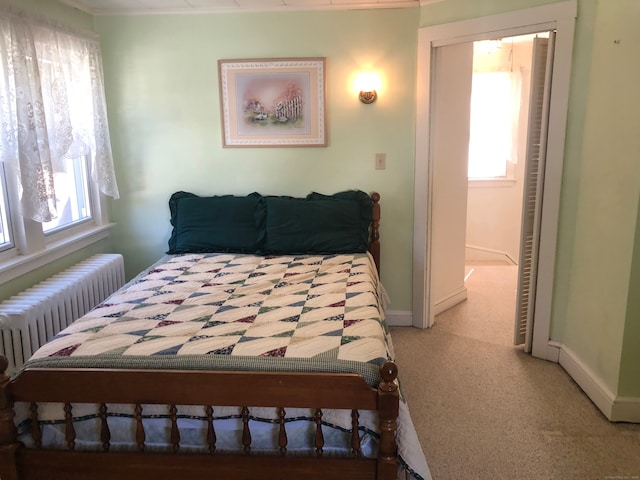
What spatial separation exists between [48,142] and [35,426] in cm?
159

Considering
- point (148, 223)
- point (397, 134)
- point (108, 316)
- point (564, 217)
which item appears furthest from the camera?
point (148, 223)

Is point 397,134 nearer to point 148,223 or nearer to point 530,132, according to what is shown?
point 530,132

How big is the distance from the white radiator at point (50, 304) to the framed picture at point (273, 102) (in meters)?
1.21

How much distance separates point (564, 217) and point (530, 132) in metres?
0.54

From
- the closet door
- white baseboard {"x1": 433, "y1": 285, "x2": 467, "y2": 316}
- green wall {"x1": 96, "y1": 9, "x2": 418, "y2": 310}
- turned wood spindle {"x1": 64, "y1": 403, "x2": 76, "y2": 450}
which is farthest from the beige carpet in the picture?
Answer: turned wood spindle {"x1": 64, "y1": 403, "x2": 76, "y2": 450}

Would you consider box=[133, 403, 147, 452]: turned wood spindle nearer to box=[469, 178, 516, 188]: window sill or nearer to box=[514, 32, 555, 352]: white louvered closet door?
box=[514, 32, 555, 352]: white louvered closet door

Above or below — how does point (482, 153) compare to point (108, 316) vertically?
above

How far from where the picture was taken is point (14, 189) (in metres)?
2.65

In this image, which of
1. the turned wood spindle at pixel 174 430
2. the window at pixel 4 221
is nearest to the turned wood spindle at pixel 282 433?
the turned wood spindle at pixel 174 430

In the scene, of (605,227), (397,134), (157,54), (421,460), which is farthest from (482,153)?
(421,460)

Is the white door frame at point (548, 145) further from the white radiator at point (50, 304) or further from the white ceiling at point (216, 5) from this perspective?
the white radiator at point (50, 304)

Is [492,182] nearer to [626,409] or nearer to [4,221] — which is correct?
[626,409]

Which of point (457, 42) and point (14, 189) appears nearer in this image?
point (14, 189)

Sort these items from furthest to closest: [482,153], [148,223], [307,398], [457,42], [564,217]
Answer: [482,153], [148,223], [457,42], [564,217], [307,398]
